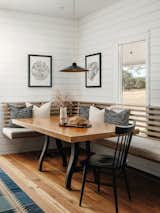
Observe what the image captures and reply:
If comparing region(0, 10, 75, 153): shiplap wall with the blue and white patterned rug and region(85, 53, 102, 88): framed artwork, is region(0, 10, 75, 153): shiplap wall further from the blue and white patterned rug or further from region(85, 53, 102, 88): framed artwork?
the blue and white patterned rug

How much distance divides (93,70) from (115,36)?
918 mm

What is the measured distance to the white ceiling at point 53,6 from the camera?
5.08 m

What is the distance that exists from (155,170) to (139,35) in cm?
217

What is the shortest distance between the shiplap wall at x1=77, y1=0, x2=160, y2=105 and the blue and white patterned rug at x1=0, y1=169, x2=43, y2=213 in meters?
2.36

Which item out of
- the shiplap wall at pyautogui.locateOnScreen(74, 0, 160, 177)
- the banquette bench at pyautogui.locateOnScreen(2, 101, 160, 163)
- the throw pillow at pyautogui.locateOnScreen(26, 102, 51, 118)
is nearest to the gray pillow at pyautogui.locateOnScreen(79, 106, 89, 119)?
the banquette bench at pyautogui.locateOnScreen(2, 101, 160, 163)

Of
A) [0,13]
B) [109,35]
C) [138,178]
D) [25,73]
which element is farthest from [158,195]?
[0,13]

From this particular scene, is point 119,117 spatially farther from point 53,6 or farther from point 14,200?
point 53,6

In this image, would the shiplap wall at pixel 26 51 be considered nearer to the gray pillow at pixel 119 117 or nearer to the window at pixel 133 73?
the window at pixel 133 73

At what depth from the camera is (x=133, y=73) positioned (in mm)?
4988

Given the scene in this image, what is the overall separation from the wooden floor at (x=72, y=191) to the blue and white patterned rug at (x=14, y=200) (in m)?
0.08

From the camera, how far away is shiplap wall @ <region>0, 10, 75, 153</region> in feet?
18.2

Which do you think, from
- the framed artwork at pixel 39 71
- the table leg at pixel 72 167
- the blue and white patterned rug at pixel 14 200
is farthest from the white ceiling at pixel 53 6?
the blue and white patterned rug at pixel 14 200

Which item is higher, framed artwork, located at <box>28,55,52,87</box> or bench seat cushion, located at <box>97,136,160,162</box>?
framed artwork, located at <box>28,55,52,87</box>

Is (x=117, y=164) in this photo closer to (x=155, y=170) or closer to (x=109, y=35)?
(x=155, y=170)
